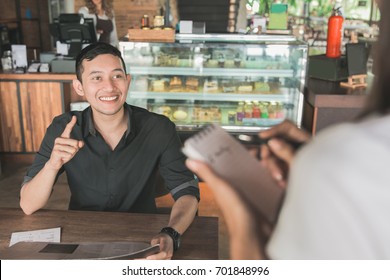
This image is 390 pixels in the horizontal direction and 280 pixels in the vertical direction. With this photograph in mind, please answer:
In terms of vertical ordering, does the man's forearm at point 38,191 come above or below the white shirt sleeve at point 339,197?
below

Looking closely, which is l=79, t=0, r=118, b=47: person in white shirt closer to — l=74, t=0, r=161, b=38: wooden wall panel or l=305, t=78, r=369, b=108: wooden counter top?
l=74, t=0, r=161, b=38: wooden wall panel

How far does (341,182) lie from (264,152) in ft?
0.36

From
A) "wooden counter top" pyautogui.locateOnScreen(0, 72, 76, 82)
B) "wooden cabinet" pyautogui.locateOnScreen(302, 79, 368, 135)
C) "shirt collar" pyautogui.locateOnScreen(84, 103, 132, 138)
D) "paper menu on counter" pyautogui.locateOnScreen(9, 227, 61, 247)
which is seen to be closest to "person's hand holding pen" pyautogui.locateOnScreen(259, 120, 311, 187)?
"paper menu on counter" pyautogui.locateOnScreen(9, 227, 61, 247)

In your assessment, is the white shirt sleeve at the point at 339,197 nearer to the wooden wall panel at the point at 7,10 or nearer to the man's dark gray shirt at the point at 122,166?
A: the man's dark gray shirt at the point at 122,166

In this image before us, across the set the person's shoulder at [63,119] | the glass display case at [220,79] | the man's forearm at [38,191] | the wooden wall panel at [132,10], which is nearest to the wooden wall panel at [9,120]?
the glass display case at [220,79]

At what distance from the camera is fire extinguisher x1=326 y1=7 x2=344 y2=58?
106 inches

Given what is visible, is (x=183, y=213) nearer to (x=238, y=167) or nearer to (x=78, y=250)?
(x=78, y=250)

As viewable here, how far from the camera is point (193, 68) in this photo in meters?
3.05

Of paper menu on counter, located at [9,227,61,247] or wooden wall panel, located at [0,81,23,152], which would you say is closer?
paper menu on counter, located at [9,227,61,247]

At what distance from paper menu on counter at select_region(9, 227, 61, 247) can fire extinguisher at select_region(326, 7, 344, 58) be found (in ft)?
7.13

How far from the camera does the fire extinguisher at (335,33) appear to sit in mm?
2701

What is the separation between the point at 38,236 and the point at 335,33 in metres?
2.24

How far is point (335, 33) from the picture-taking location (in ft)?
9.00

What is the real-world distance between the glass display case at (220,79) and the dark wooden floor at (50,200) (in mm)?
626
